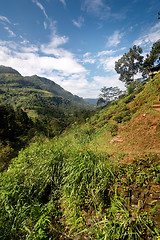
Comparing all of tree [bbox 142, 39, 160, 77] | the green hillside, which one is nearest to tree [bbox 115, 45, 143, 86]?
tree [bbox 142, 39, 160, 77]

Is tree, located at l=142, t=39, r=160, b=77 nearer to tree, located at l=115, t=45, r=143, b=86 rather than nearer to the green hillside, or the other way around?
tree, located at l=115, t=45, r=143, b=86

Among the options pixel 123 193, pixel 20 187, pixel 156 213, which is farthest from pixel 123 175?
pixel 20 187

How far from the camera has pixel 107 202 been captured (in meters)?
2.33

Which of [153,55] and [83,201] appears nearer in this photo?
[83,201]

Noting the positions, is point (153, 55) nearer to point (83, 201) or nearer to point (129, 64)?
point (129, 64)

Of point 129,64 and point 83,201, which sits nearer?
point 83,201

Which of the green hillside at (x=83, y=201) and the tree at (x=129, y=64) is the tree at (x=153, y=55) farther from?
the green hillside at (x=83, y=201)

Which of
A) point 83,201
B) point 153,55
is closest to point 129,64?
point 153,55

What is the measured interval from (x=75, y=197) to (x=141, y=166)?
79.0 inches

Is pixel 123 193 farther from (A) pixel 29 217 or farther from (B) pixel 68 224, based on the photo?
(A) pixel 29 217

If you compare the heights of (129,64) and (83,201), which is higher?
(129,64)

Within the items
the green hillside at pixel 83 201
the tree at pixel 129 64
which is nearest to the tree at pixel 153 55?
the tree at pixel 129 64

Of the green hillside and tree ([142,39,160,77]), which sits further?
tree ([142,39,160,77])

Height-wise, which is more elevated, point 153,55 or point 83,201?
point 153,55
